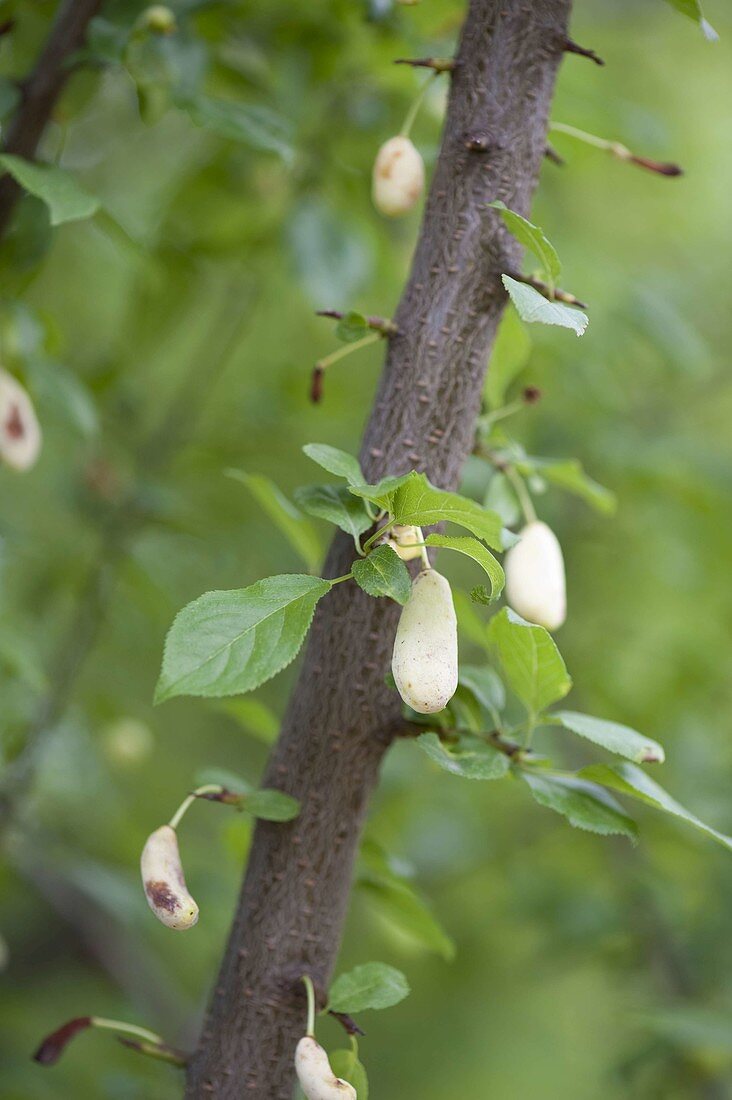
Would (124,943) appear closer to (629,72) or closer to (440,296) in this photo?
(440,296)

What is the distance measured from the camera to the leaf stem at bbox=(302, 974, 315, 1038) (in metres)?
0.59

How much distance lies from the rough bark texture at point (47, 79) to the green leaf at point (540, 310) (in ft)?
1.56

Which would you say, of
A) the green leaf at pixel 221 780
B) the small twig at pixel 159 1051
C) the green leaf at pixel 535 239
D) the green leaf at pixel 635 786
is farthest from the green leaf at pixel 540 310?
the small twig at pixel 159 1051

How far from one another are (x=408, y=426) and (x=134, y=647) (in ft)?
3.18

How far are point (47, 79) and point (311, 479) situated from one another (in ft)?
2.51

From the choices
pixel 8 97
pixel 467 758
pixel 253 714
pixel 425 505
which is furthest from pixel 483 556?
pixel 8 97

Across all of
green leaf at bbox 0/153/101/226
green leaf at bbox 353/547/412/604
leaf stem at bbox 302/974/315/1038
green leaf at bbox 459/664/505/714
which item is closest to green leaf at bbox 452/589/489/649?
green leaf at bbox 459/664/505/714

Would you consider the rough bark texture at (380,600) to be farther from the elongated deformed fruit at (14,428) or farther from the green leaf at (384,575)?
the elongated deformed fruit at (14,428)

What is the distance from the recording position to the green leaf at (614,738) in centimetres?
59

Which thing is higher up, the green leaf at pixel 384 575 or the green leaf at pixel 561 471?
the green leaf at pixel 384 575

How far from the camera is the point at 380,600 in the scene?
0.63 metres

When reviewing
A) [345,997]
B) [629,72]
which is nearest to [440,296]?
[345,997]

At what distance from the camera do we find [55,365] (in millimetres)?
985

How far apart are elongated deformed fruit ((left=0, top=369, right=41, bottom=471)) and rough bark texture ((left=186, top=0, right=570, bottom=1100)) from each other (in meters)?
0.31
